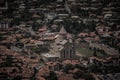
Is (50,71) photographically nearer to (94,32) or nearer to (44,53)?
(44,53)

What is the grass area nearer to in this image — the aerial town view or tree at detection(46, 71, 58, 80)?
the aerial town view

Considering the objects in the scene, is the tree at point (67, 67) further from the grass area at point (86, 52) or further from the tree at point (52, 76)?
the grass area at point (86, 52)

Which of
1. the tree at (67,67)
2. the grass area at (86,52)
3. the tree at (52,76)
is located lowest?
the tree at (52,76)

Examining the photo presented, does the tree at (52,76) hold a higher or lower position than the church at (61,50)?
lower

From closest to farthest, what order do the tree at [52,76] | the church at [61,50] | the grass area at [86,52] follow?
the tree at [52,76] → the church at [61,50] → the grass area at [86,52]

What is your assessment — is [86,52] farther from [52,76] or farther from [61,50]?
[52,76]

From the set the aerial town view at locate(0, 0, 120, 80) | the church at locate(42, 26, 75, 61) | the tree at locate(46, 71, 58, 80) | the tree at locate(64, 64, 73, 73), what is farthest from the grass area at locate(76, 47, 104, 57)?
the tree at locate(46, 71, 58, 80)

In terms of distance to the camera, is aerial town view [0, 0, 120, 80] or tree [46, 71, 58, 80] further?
aerial town view [0, 0, 120, 80]

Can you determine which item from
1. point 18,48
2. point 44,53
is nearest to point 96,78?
point 44,53

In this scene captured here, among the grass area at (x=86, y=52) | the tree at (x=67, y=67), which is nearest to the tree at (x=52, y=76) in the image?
the tree at (x=67, y=67)
